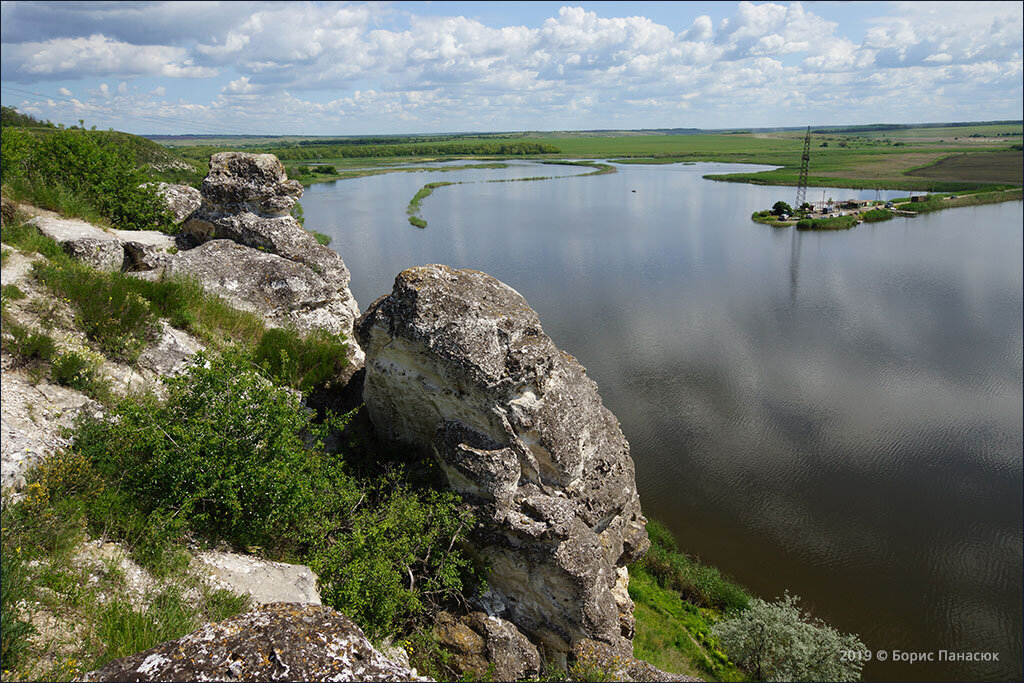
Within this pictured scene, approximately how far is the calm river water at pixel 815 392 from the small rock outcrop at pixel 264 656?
13383 millimetres

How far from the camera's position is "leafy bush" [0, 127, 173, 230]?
44.9 ft

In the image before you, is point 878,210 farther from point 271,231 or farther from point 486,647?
point 486,647

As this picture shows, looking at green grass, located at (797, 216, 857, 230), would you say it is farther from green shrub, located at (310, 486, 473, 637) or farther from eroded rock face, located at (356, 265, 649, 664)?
green shrub, located at (310, 486, 473, 637)

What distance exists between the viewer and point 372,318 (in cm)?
950

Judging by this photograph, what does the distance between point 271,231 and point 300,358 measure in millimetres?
4221

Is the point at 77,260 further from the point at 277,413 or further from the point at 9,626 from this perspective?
the point at 9,626

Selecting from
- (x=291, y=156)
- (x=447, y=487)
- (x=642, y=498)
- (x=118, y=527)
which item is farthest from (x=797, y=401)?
(x=291, y=156)

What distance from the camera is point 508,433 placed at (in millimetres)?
8562

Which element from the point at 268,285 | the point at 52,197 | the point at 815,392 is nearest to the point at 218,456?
the point at 268,285

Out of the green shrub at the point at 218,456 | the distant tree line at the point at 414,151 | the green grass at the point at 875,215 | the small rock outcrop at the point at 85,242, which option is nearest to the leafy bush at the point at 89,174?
the small rock outcrop at the point at 85,242

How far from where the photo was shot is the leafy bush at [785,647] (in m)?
11.5

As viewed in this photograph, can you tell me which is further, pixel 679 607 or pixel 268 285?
pixel 679 607

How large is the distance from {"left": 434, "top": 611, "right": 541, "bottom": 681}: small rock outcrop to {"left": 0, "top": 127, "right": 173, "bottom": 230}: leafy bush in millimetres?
13150

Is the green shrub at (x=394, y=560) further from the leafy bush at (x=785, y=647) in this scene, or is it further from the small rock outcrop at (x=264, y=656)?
the leafy bush at (x=785, y=647)
